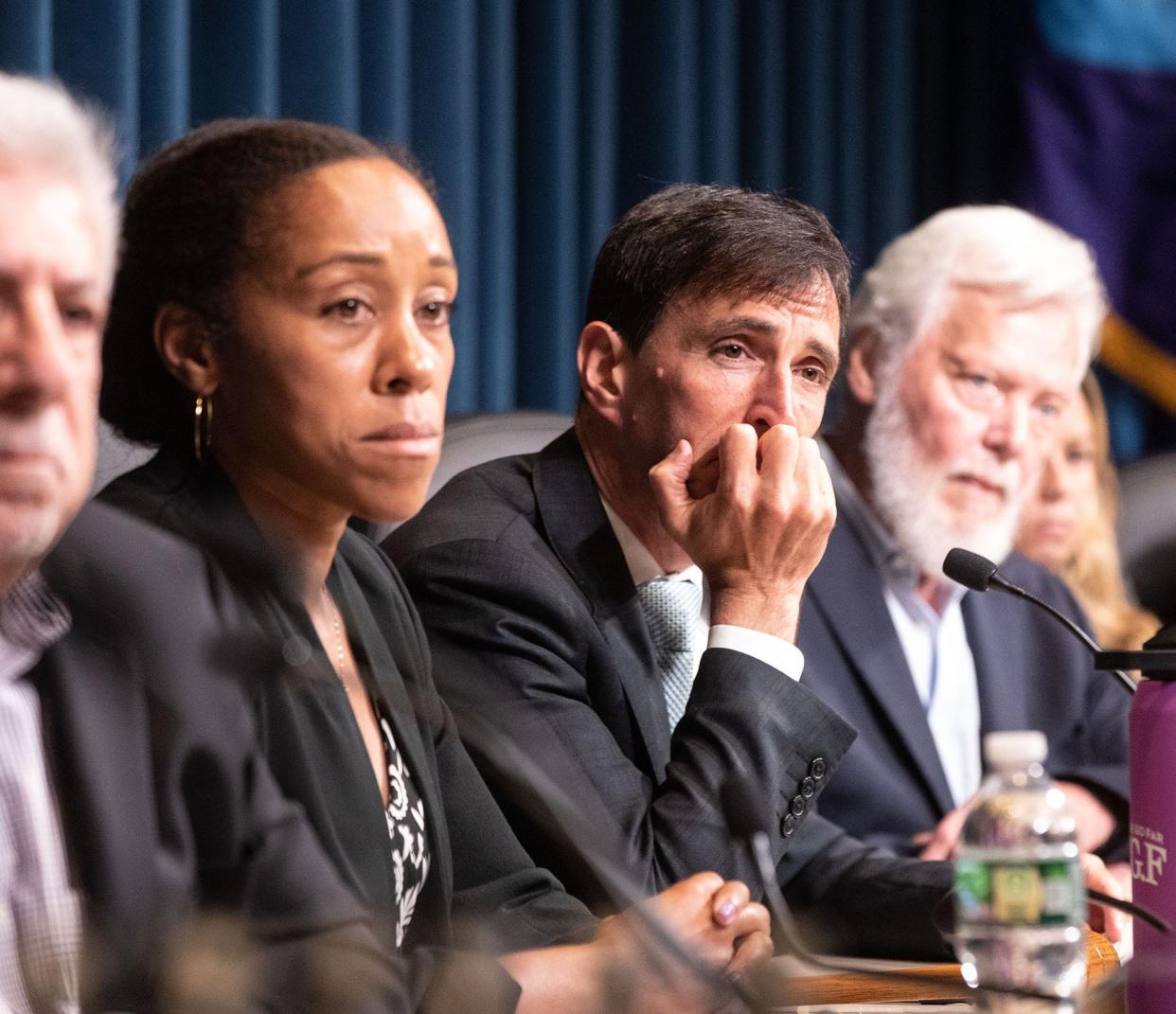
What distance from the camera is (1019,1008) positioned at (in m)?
0.93

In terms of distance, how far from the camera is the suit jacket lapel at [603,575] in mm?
1444

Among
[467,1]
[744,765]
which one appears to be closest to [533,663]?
[744,765]

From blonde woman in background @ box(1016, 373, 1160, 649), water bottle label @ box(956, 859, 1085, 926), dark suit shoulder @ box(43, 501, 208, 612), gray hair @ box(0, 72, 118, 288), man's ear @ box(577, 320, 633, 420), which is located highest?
gray hair @ box(0, 72, 118, 288)

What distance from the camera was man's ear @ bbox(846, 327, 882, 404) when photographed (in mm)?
2309

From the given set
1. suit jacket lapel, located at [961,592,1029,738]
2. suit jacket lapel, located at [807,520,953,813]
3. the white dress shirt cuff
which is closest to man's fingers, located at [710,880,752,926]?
the white dress shirt cuff

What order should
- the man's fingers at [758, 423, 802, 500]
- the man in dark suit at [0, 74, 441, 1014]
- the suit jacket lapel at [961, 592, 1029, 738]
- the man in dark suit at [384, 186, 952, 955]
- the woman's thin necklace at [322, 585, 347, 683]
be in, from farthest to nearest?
1. the suit jacket lapel at [961, 592, 1029, 738]
2. the man's fingers at [758, 423, 802, 500]
3. the man in dark suit at [384, 186, 952, 955]
4. the woman's thin necklace at [322, 585, 347, 683]
5. the man in dark suit at [0, 74, 441, 1014]

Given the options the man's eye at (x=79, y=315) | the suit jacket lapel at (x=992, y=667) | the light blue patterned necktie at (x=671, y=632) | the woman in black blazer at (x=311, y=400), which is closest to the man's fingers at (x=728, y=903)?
the woman in black blazer at (x=311, y=400)

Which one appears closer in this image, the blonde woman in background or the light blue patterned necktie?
the light blue patterned necktie

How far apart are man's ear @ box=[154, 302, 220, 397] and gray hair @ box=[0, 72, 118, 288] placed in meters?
0.15

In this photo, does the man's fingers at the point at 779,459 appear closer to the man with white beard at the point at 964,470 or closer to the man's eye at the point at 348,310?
the man's eye at the point at 348,310

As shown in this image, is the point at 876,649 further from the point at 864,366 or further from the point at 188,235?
Result: the point at 188,235

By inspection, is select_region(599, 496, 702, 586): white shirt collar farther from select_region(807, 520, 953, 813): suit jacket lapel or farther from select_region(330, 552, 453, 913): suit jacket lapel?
select_region(807, 520, 953, 813): suit jacket lapel

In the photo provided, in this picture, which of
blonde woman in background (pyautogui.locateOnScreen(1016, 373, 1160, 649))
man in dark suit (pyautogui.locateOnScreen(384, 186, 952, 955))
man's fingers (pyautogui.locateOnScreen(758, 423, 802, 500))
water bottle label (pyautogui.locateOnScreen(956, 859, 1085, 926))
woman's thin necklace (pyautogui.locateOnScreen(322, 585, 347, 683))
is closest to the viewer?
water bottle label (pyautogui.locateOnScreen(956, 859, 1085, 926))

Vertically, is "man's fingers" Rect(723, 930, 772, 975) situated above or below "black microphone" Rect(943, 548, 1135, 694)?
below
